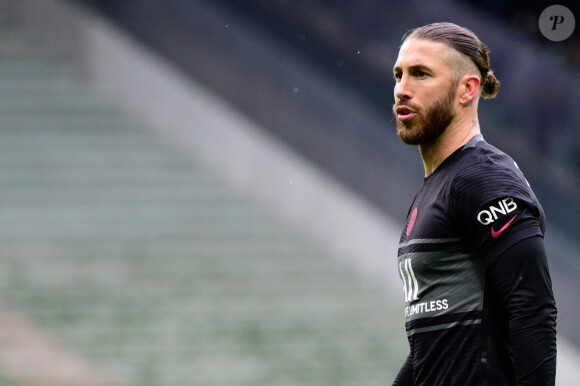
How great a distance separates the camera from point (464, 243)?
1688 mm

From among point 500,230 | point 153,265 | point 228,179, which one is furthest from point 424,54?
point 228,179

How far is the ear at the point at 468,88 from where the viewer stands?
1.82m

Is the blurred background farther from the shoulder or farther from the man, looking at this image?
the shoulder

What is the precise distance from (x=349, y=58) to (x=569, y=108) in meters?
1.82

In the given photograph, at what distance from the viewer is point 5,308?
230 inches

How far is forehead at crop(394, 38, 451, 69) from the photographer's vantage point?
1810 mm

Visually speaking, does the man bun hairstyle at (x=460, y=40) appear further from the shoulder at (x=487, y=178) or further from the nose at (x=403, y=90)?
the shoulder at (x=487, y=178)

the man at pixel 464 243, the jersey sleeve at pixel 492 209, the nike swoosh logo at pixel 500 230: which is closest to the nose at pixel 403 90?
the man at pixel 464 243

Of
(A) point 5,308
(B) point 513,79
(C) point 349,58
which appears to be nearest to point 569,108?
(B) point 513,79

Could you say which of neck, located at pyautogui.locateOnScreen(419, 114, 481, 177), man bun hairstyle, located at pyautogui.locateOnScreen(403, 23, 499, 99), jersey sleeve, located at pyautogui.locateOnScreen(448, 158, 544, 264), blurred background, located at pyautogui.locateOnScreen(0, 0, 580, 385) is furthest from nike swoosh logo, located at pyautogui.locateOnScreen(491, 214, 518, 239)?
blurred background, located at pyautogui.locateOnScreen(0, 0, 580, 385)

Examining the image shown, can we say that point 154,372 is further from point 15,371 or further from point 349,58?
point 349,58

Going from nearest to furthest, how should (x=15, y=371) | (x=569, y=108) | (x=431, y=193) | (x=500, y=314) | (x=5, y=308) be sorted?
1. (x=500, y=314)
2. (x=431, y=193)
3. (x=15, y=371)
4. (x=5, y=308)
5. (x=569, y=108)

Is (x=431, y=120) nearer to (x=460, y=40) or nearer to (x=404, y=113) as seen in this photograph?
(x=404, y=113)

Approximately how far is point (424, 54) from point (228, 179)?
17.5 feet
